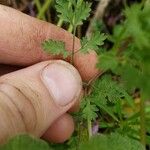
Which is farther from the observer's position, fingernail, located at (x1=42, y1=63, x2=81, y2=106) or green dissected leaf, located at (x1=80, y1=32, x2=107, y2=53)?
fingernail, located at (x1=42, y1=63, x2=81, y2=106)

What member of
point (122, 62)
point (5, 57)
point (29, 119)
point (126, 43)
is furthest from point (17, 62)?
point (122, 62)

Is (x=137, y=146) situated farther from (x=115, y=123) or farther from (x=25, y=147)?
(x=115, y=123)

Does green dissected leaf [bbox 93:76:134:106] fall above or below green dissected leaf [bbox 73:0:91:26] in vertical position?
below

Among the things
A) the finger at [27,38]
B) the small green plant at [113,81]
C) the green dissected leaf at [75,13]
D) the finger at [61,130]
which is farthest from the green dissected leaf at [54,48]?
the finger at [61,130]

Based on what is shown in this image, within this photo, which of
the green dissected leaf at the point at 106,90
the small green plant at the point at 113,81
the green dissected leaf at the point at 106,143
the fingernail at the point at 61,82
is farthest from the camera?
the fingernail at the point at 61,82

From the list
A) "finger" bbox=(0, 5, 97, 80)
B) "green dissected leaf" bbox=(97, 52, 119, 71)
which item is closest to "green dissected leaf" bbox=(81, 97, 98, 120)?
"finger" bbox=(0, 5, 97, 80)

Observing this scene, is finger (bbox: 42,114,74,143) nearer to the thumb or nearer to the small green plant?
the small green plant

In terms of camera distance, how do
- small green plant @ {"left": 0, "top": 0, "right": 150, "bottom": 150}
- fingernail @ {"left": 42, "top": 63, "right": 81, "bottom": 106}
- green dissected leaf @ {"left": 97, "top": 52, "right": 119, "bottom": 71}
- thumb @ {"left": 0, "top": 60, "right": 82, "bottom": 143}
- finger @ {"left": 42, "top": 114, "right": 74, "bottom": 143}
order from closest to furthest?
small green plant @ {"left": 0, "top": 0, "right": 150, "bottom": 150}, green dissected leaf @ {"left": 97, "top": 52, "right": 119, "bottom": 71}, thumb @ {"left": 0, "top": 60, "right": 82, "bottom": 143}, fingernail @ {"left": 42, "top": 63, "right": 81, "bottom": 106}, finger @ {"left": 42, "top": 114, "right": 74, "bottom": 143}

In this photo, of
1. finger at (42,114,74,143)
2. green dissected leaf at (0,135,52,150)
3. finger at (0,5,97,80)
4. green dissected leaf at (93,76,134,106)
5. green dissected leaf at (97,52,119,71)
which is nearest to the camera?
green dissected leaf at (97,52,119,71)

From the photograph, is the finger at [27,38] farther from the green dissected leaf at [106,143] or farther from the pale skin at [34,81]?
the green dissected leaf at [106,143]
